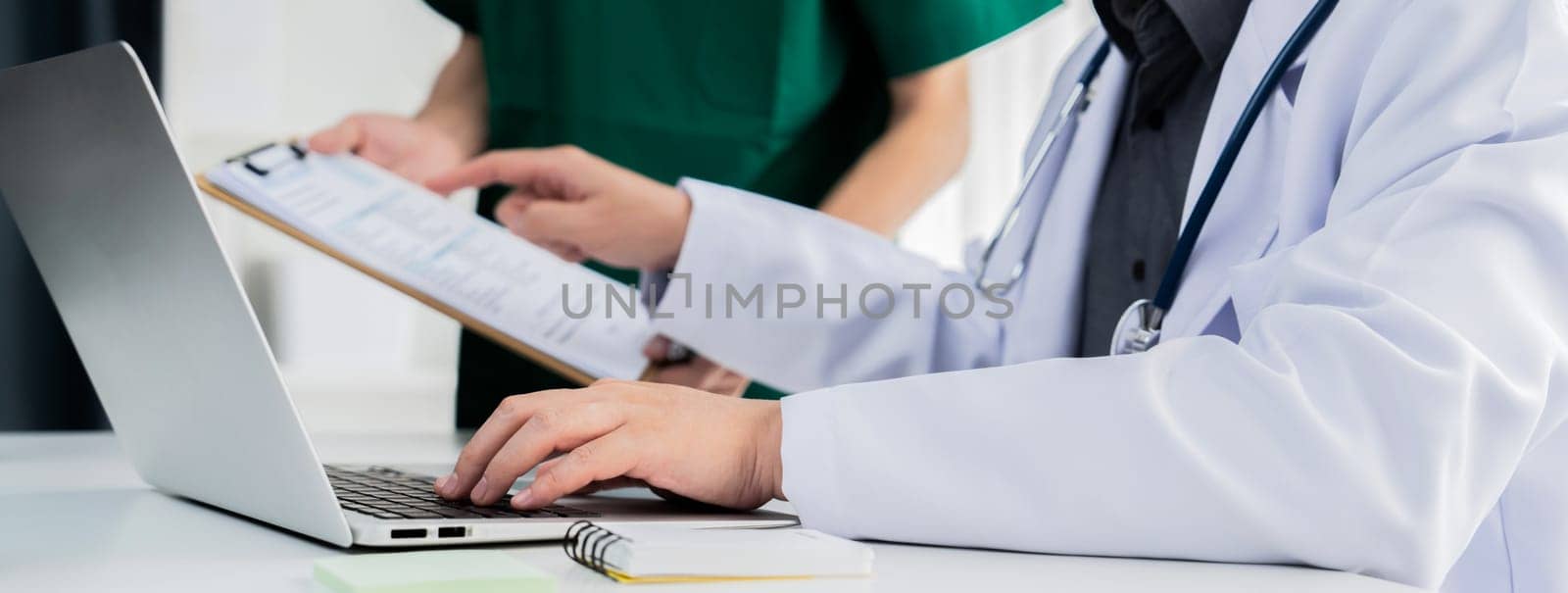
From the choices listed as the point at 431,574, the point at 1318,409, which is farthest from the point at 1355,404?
the point at 431,574

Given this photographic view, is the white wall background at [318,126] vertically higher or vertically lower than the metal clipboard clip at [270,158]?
lower

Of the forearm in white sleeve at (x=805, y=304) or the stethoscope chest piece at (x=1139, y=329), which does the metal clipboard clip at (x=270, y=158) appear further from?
the stethoscope chest piece at (x=1139, y=329)

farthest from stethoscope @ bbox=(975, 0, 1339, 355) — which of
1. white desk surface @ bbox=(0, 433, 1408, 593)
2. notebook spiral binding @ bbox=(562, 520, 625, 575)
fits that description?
notebook spiral binding @ bbox=(562, 520, 625, 575)

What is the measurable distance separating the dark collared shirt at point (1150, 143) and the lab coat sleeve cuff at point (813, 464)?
446 mm

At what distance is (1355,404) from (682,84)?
3.31 ft

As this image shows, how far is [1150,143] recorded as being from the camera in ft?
3.26

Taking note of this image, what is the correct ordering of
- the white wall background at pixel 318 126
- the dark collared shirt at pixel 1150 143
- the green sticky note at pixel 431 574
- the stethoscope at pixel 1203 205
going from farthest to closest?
the white wall background at pixel 318 126 → the dark collared shirt at pixel 1150 143 → the stethoscope at pixel 1203 205 → the green sticky note at pixel 431 574

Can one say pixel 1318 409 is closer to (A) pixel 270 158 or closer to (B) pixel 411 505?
(B) pixel 411 505

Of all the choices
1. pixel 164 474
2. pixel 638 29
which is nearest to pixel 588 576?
pixel 164 474

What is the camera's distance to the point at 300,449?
1.48 ft

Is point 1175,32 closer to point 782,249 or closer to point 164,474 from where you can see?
point 782,249

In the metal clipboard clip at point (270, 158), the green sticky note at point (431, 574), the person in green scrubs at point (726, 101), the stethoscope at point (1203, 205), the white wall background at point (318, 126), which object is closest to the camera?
the green sticky note at point (431, 574)

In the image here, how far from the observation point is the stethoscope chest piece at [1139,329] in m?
0.74

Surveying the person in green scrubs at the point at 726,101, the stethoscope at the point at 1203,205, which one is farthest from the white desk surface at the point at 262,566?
the person in green scrubs at the point at 726,101
